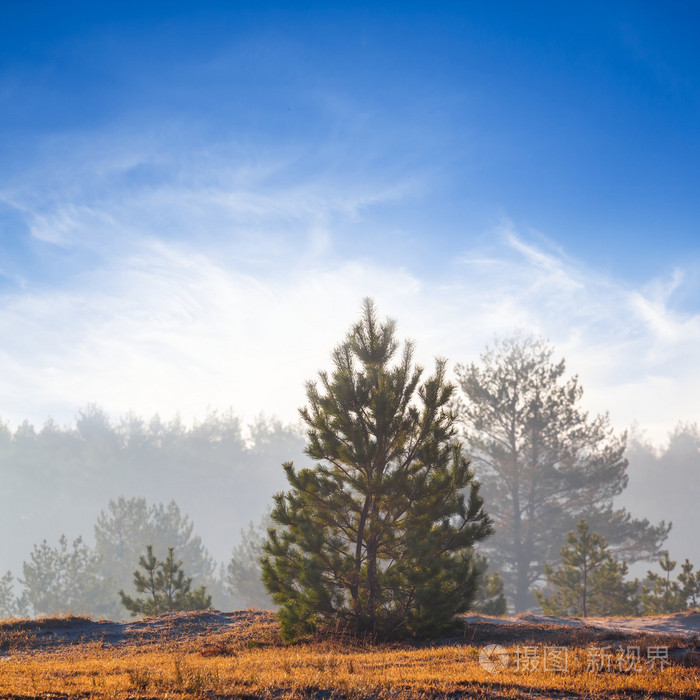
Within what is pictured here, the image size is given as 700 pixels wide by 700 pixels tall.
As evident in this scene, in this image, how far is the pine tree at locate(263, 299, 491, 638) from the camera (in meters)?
11.4

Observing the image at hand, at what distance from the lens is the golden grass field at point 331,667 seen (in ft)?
19.7

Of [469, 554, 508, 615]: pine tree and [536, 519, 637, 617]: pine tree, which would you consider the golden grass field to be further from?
[536, 519, 637, 617]: pine tree

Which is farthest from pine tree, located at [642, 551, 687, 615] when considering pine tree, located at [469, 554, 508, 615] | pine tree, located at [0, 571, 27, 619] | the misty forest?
pine tree, located at [0, 571, 27, 619]

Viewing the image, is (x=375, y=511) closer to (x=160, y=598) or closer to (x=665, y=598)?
(x=160, y=598)

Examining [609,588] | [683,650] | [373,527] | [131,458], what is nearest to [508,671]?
[683,650]

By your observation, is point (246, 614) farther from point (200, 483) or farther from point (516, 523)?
point (200, 483)

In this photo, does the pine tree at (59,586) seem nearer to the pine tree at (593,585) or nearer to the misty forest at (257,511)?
the misty forest at (257,511)

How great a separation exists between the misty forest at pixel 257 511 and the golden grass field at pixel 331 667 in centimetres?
211

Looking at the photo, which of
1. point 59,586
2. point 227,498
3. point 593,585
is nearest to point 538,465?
point 593,585

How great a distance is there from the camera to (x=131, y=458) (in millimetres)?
91500

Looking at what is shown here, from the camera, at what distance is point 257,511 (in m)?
97.8

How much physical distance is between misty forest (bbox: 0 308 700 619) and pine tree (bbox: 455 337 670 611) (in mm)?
86

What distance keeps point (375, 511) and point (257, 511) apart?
90313 mm

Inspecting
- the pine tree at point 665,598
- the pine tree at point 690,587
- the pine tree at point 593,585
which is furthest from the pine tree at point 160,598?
the pine tree at point 690,587
